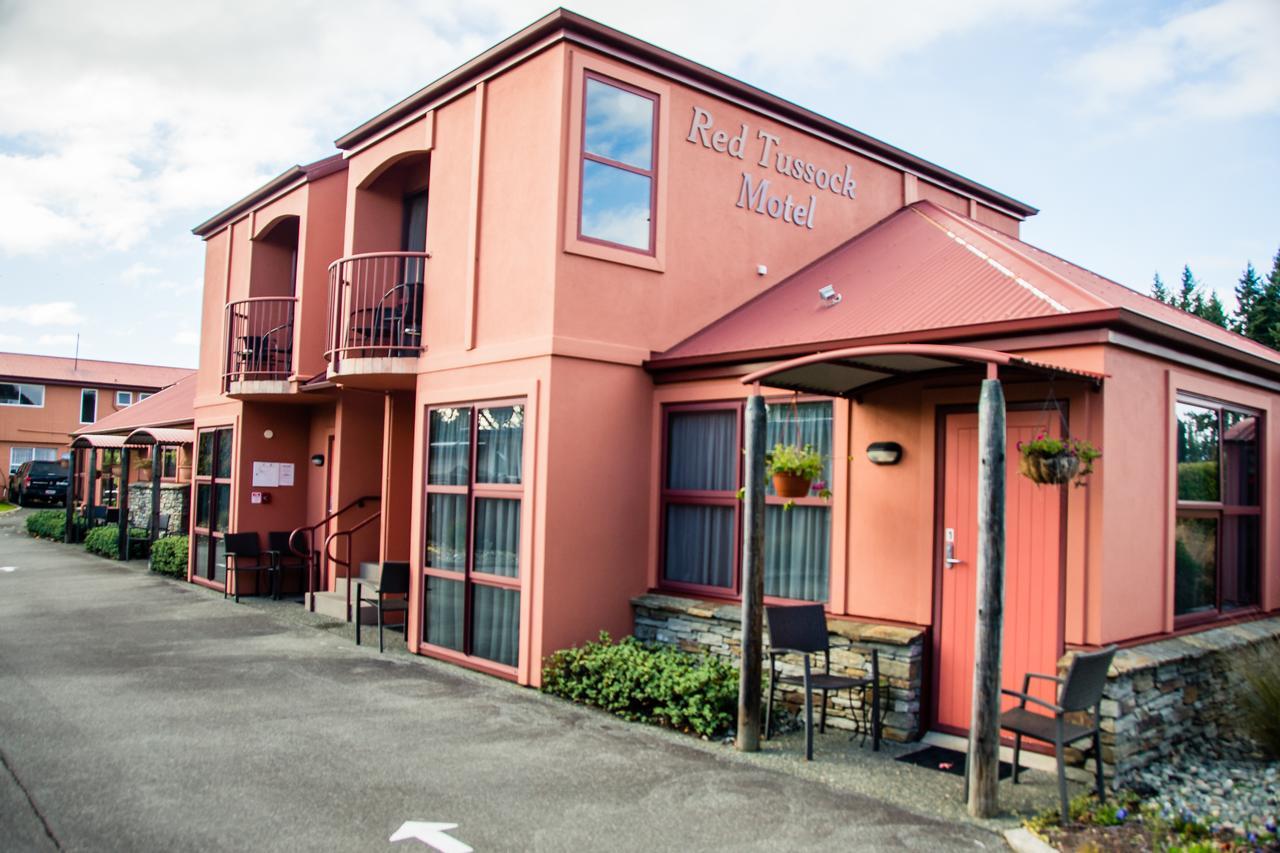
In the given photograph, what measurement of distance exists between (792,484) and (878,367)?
1.04 m

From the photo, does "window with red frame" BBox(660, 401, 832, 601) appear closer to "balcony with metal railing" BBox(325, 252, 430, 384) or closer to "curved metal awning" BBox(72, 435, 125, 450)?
"balcony with metal railing" BBox(325, 252, 430, 384)

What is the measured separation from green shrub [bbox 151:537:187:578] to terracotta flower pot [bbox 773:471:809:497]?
1300 cm

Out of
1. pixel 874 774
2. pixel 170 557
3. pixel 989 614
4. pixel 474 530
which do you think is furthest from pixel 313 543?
pixel 989 614

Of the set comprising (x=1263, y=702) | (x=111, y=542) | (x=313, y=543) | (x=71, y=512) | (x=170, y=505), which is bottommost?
(x=111, y=542)

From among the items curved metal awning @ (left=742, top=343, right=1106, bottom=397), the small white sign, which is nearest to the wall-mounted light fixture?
curved metal awning @ (left=742, top=343, right=1106, bottom=397)

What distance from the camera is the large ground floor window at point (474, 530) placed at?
9.14 m

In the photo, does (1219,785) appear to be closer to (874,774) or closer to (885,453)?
(874,774)

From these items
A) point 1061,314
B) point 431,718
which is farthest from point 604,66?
point 431,718

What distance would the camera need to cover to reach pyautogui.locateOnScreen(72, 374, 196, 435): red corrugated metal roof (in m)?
20.7

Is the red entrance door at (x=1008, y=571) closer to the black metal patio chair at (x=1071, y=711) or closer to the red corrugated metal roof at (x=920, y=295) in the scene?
the black metal patio chair at (x=1071, y=711)

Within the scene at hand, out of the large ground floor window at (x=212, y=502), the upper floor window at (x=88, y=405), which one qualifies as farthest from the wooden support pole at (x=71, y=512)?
the upper floor window at (x=88, y=405)

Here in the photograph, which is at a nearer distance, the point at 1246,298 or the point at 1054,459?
the point at 1054,459

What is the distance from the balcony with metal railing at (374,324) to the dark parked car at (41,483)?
102 ft

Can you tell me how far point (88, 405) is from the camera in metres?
41.4
